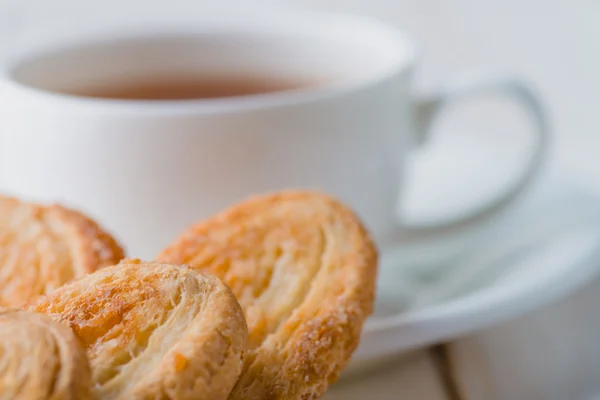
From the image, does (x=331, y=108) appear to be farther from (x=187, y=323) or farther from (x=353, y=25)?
(x=187, y=323)

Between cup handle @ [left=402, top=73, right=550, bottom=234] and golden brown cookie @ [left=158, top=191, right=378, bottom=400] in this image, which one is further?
cup handle @ [left=402, top=73, right=550, bottom=234]

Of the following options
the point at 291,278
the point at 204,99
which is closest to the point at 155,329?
the point at 291,278

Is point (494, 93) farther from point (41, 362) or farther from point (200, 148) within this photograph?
point (41, 362)

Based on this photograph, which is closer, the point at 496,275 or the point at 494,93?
the point at 496,275

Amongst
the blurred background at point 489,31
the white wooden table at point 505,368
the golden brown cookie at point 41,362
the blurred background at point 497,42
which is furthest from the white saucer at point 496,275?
the blurred background at point 489,31

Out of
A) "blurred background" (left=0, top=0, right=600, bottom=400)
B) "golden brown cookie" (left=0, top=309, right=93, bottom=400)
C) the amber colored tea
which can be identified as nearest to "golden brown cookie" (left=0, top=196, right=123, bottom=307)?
"golden brown cookie" (left=0, top=309, right=93, bottom=400)

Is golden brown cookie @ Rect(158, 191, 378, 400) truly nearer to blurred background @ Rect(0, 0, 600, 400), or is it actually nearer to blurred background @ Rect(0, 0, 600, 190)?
blurred background @ Rect(0, 0, 600, 400)

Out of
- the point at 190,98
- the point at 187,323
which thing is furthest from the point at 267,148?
the point at 187,323
